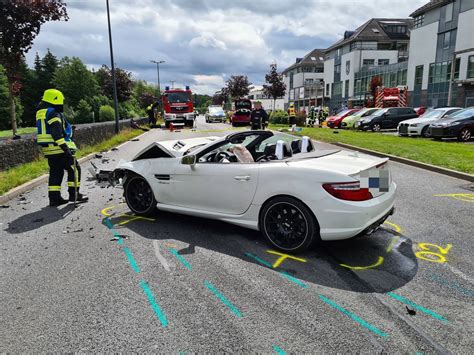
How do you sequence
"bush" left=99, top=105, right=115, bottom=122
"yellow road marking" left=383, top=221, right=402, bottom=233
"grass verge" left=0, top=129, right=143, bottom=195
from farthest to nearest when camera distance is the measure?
"bush" left=99, top=105, right=115, bottom=122, "grass verge" left=0, top=129, right=143, bottom=195, "yellow road marking" left=383, top=221, right=402, bottom=233

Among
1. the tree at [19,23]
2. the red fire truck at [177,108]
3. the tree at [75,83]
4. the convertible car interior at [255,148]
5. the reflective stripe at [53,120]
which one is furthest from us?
the tree at [75,83]

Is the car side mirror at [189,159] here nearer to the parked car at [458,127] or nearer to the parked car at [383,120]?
the parked car at [458,127]

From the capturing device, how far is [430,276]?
A: 3.68 meters

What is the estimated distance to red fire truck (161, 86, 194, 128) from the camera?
2925cm

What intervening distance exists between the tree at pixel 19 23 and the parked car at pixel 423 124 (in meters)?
16.4

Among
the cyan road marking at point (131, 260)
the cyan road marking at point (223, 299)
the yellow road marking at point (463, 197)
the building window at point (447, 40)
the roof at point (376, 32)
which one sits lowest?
the yellow road marking at point (463, 197)

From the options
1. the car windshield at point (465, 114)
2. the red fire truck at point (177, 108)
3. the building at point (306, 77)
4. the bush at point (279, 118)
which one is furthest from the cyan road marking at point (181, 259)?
the building at point (306, 77)

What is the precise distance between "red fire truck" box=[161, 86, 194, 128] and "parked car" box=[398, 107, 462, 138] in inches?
652

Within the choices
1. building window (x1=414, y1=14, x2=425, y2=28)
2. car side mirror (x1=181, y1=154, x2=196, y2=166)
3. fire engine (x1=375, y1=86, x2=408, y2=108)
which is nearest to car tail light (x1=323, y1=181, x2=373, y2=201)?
car side mirror (x1=181, y1=154, x2=196, y2=166)

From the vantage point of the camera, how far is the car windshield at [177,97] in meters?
29.5

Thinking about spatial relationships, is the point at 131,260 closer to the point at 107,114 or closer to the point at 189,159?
the point at 189,159

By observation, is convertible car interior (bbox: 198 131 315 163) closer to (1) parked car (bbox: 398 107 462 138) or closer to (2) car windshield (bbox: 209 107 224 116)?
(1) parked car (bbox: 398 107 462 138)

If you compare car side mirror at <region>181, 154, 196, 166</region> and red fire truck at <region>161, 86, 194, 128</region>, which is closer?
car side mirror at <region>181, 154, 196, 166</region>

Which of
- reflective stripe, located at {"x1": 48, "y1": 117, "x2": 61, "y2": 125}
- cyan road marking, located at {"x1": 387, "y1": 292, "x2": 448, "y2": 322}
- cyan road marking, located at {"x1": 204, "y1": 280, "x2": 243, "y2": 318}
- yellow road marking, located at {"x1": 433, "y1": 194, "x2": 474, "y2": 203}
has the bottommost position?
yellow road marking, located at {"x1": 433, "y1": 194, "x2": 474, "y2": 203}
